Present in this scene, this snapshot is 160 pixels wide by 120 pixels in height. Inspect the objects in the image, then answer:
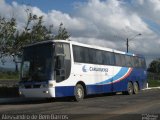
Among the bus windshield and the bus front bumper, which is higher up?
the bus windshield

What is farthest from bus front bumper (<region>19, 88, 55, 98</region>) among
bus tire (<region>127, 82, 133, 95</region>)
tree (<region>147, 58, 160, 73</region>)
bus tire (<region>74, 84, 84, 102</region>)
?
tree (<region>147, 58, 160, 73</region>)

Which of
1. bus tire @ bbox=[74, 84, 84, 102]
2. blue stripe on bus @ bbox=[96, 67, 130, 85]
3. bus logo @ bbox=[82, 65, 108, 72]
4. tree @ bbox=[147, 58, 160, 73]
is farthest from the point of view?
tree @ bbox=[147, 58, 160, 73]

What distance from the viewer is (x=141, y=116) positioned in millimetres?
14922

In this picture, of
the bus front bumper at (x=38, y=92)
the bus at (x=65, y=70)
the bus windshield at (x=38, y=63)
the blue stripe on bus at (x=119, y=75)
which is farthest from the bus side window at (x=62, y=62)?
the blue stripe on bus at (x=119, y=75)

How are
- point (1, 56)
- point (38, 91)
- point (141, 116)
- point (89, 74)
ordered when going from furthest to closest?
point (1, 56), point (89, 74), point (38, 91), point (141, 116)

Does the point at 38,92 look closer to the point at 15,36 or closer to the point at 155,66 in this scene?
the point at 15,36

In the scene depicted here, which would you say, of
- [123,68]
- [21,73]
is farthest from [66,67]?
[123,68]

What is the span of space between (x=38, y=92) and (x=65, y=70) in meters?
1.95

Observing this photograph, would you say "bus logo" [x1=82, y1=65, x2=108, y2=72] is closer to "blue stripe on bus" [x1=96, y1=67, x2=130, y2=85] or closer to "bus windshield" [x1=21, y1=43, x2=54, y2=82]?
"blue stripe on bus" [x1=96, y1=67, x2=130, y2=85]

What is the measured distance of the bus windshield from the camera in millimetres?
21531

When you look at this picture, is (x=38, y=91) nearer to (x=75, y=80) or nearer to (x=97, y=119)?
(x=75, y=80)

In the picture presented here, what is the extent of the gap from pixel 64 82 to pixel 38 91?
5.10ft

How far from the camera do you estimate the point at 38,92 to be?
2144 centimetres

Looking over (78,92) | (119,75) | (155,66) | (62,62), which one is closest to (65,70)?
(62,62)
